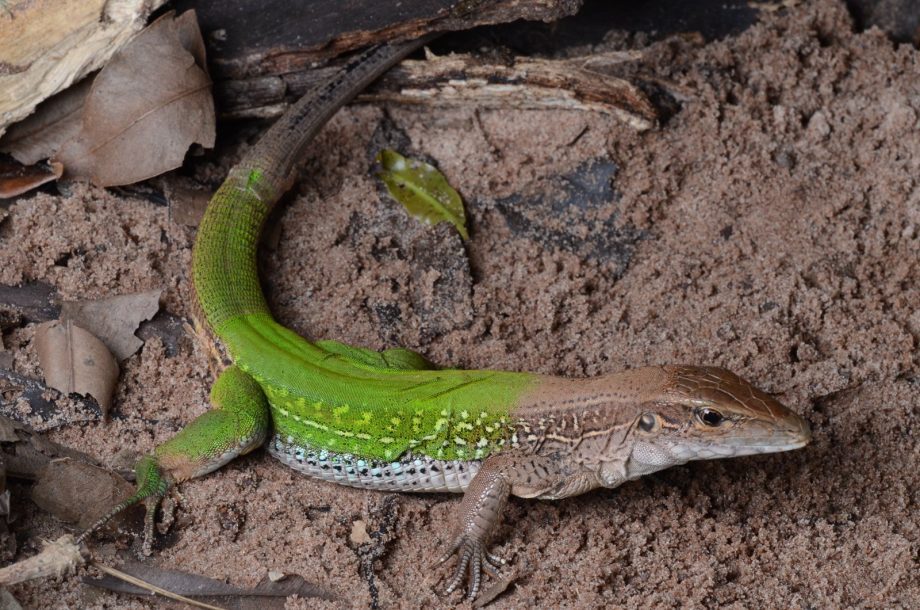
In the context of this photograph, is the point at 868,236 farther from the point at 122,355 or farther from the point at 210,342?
the point at 122,355

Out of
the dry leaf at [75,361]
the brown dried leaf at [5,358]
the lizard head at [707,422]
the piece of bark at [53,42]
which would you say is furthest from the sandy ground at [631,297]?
the piece of bark at [53,42]

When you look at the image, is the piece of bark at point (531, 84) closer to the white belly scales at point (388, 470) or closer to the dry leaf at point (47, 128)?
the dry leaf at point (47, 128)

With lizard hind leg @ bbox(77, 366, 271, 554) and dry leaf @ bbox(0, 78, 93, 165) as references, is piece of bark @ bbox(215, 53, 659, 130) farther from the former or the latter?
lizard hind leg @ bbox(77, 366, 271, 554)

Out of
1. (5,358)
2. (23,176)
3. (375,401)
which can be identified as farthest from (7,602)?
(23,176)

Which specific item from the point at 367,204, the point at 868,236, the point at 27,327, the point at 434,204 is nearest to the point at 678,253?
the point at 868,236

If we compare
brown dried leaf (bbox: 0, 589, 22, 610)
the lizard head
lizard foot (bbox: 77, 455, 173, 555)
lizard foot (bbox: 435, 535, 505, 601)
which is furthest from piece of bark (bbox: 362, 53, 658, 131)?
brown dried leaf (bbox: 0, 589, 22, 610)

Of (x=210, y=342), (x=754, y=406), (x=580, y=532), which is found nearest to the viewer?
(x=754, y=406)
